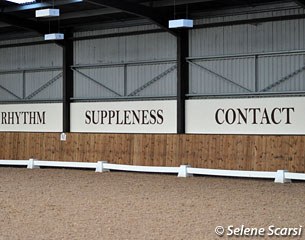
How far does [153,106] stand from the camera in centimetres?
1947

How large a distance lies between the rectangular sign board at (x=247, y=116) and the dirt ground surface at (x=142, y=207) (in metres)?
1.63

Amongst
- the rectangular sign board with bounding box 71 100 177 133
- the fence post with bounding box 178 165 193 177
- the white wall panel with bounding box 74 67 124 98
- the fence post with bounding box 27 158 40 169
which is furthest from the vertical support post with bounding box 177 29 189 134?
the fence post with bounding box 27 158 40 169

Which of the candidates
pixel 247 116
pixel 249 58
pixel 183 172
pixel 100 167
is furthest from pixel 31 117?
pixel 249 58

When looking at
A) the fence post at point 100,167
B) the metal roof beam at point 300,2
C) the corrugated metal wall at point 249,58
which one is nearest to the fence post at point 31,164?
the fence post at point 100,167

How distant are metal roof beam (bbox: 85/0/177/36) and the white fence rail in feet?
13.8

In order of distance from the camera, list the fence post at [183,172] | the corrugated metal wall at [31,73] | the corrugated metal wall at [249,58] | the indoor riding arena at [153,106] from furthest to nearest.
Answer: the corrugated metal wall at [31,73] → the fence post at [183,172] → the corrugated metal wall at [249,58] → the indoor riding arena at [153,106]

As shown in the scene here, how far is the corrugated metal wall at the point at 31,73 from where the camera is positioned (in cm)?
2200

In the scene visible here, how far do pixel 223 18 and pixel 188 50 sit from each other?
153cm

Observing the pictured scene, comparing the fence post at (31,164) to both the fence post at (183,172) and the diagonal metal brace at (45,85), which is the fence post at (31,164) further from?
the fence post at (183,172)

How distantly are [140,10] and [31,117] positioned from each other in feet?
23.3

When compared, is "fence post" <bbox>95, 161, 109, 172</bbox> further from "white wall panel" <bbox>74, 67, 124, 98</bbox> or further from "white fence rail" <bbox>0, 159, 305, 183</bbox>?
"white wall panel" <bbox>74, 67, 124, 98</bbox>

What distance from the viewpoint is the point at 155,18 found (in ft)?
58.8

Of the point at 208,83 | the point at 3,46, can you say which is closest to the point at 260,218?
the point at 208,83

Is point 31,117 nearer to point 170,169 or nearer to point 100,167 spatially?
point 100,167
